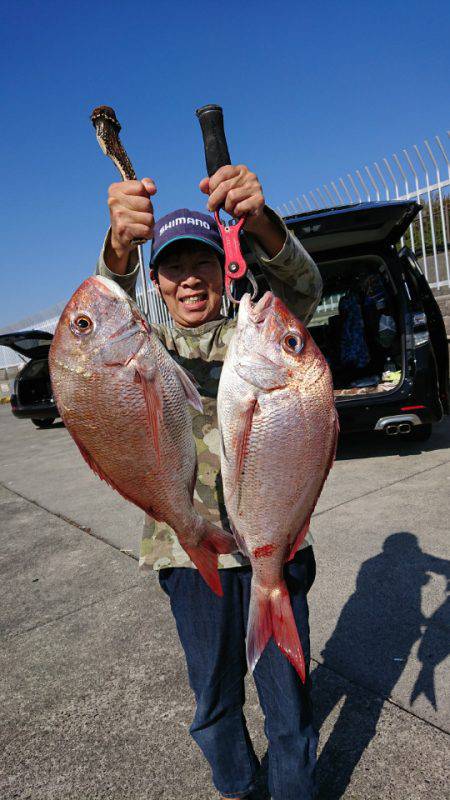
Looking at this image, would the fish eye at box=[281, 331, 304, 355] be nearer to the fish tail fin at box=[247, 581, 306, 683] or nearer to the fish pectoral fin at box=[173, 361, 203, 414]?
the fish pectoral fin at box=[173, 361, 203, 414]

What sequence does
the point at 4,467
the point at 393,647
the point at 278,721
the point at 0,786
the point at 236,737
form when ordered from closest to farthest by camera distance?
1. the point at 278,721
2. the point at 236,737
3. the point at 0,786
4. the point at 393,647
5. the point at 4,467

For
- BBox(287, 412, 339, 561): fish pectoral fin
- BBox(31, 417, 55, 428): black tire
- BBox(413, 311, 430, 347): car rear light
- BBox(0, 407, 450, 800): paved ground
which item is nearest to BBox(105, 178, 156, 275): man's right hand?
BBox(287, 412, 339, 561): fish pectoral fin

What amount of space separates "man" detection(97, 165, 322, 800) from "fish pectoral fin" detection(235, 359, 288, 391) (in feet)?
1.63

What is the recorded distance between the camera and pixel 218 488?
1634 mm

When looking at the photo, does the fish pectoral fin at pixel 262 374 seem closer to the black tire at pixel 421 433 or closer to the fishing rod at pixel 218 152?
the fishing rod at pixel 218 152

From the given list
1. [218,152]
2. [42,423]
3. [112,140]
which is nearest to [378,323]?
[218,152]

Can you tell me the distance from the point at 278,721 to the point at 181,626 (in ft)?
1.28

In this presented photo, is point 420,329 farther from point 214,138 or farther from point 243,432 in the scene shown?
point 243,432

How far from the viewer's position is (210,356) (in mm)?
1744

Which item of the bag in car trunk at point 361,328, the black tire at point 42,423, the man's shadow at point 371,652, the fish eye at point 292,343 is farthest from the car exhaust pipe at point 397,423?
the black tire at point 42,423

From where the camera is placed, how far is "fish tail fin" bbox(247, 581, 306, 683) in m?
1.27

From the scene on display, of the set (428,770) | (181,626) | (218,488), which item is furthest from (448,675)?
(218,488)

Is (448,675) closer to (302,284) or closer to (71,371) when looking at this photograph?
(302,284)

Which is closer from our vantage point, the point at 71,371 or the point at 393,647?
the point at 71,371
